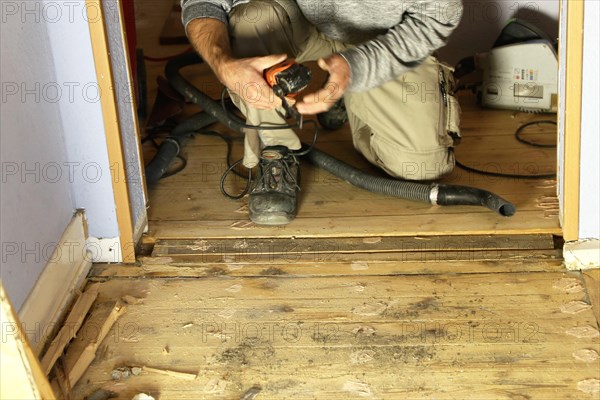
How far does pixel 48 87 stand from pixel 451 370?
1.11 metres

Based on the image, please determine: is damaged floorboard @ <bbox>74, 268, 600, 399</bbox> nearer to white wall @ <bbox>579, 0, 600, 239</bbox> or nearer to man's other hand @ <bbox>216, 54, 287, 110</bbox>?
white wall @ <bbox>579, 0, 600, 239</bbox>

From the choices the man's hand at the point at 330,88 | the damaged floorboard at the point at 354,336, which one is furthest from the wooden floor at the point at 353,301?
the man's hand at the point at 330,88

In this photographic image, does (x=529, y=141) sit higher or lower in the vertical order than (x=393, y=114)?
lower

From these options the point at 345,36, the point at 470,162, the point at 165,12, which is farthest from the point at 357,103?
the point at 165,12

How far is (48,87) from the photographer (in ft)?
6.49

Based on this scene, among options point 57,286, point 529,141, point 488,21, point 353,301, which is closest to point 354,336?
point 353,301

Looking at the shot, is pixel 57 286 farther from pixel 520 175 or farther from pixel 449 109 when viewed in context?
pixel 520 175

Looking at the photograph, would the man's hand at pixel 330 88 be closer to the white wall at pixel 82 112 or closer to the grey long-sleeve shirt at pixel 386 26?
the grey long-sleeve shirt at pixel 386 26

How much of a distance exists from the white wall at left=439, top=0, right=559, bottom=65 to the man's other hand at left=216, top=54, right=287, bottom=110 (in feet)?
4.13

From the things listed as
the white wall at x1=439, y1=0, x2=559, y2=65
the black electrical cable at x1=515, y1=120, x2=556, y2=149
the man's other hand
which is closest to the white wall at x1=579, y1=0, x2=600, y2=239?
the black electrical cable at x1=515, y1=120, x2=556, y2=149

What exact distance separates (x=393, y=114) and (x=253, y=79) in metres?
0.58

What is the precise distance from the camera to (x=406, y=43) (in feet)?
7.29

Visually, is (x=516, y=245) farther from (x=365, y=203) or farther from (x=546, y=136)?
(x=546, y=136)

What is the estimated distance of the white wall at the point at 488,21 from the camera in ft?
9.95
